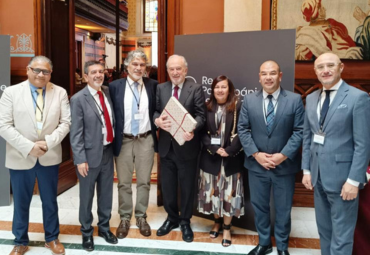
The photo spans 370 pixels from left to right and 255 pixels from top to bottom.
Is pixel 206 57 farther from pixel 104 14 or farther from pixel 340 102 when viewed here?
pixel 104 14

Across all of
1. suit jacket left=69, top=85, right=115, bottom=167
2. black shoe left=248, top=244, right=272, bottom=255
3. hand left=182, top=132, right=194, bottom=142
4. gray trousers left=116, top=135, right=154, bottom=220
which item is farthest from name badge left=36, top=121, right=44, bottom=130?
black shoe left=248, top=244, right=272, bottom=255

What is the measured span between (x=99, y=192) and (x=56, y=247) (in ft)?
2.00

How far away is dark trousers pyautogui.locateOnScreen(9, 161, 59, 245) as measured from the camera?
9.92 ft

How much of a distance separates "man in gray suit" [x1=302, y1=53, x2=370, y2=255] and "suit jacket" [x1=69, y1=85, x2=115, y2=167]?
1822 mm

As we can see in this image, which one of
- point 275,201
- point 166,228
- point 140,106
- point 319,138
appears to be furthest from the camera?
point 166,228

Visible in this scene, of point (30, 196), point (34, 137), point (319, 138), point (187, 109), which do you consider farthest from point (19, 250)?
point (319, 138)

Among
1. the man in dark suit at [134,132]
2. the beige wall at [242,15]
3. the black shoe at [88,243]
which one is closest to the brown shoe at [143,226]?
the man in dark suit at [134,132]

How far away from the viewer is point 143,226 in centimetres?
359

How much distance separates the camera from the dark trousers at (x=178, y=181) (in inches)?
135

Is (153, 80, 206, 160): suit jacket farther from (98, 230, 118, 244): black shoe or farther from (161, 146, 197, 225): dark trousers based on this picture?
(98, 230, 118, 244): black shoe

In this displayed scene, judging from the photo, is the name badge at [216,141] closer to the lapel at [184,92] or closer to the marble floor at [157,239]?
the lapel at [184,92]

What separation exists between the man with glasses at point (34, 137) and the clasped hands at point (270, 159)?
68.0 inches

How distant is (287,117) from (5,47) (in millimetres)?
3283

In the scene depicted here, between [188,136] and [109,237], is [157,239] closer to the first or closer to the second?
[109,237]
